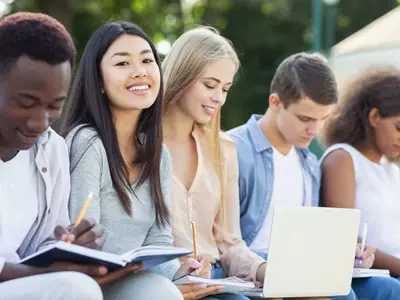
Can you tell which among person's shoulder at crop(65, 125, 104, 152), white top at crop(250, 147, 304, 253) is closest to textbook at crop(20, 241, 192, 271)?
person's shoulder at crop(65, 125, 104, 152)

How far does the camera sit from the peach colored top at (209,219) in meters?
3.73

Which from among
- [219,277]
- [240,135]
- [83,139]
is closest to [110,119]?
[83,139]

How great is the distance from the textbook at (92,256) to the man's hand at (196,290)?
1.18 feet

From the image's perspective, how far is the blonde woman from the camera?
148 inches

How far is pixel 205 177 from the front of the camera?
12.6 feet

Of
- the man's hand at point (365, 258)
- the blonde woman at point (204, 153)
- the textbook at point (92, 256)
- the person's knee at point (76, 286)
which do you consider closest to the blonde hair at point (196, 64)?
the blonde woman at point (204, 153)

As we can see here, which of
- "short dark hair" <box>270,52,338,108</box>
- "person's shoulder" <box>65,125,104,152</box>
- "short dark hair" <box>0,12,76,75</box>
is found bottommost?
"person's shoulder" <box>65,125,104,152</box>

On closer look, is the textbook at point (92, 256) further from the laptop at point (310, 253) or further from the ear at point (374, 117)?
the ear at point (374, 117)

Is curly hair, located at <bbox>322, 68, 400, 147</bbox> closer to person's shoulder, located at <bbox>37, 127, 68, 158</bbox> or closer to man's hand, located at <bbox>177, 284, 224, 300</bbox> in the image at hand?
man's hand, located at <bbox>177, 284, 224, 300</bbox>

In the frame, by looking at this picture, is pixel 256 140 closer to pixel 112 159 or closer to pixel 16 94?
pixel 112 159

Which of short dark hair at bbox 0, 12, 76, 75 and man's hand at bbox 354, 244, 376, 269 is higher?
short dark hair at bbox 0, 12, 76, 75

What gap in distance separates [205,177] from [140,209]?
1.65 feet

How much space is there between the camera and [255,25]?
17359 mm

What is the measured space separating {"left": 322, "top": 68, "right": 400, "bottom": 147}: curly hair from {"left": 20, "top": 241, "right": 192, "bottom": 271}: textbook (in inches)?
73.9
